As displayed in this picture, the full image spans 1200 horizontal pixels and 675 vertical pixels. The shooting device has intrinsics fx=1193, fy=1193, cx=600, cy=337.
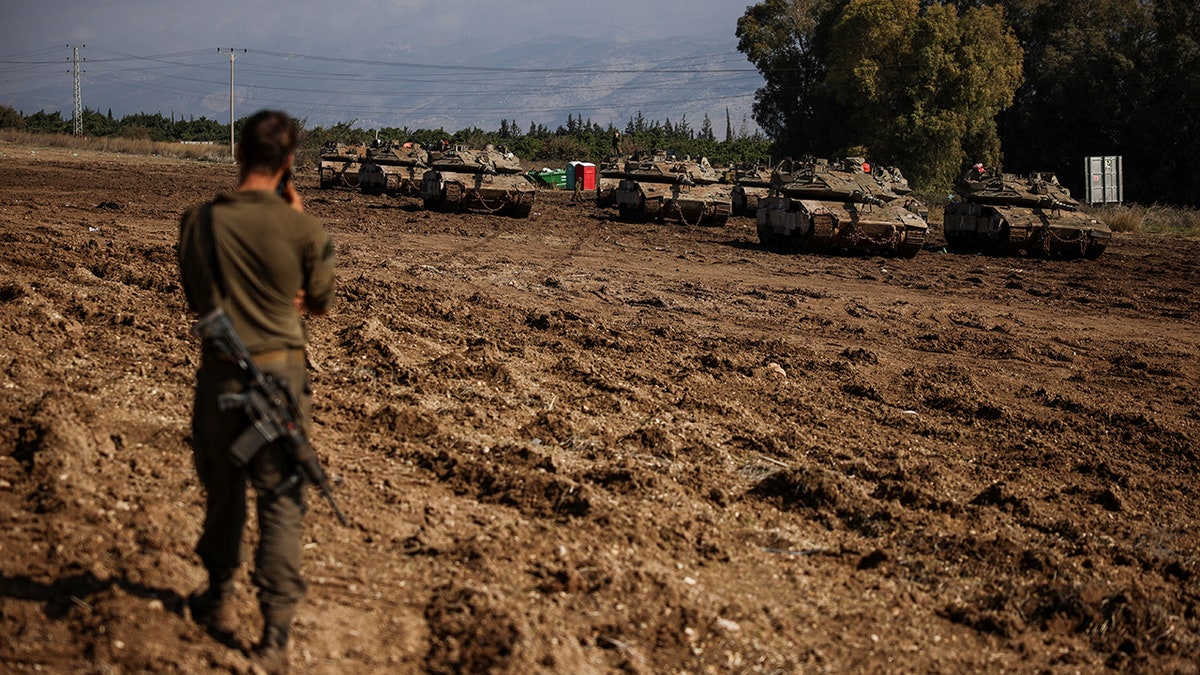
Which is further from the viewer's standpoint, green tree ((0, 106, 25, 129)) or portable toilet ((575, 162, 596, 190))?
green tree ((0, 106, 25, 129))

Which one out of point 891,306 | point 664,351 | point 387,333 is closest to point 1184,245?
point 891,306

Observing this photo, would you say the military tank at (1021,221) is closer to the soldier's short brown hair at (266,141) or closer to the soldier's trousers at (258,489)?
the soldier's short brown hair at (266,141)

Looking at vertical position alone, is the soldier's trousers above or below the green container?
below

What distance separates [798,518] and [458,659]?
2760 mm

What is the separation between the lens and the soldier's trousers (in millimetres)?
4086

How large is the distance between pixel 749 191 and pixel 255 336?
30.0 m

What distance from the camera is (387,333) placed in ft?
33.9

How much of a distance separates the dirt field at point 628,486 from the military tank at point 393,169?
19.9 metres

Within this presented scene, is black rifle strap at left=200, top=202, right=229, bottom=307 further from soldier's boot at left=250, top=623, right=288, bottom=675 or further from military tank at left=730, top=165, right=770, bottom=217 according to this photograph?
military tank at left=730, top=165, right=770, bottom=217

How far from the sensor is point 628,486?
6.84 metres

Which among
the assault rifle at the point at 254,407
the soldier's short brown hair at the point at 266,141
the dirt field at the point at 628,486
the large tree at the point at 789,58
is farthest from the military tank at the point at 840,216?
the large tree at the point at 789,58

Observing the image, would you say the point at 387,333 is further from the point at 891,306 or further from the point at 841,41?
the point at 841,41

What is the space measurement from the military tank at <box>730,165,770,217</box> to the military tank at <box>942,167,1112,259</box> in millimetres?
8407

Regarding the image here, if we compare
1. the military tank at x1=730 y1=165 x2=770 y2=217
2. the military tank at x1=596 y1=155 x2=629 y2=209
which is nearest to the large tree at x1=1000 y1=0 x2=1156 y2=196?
the military tank at x1=730 y1=165 x2=770 y2=217
